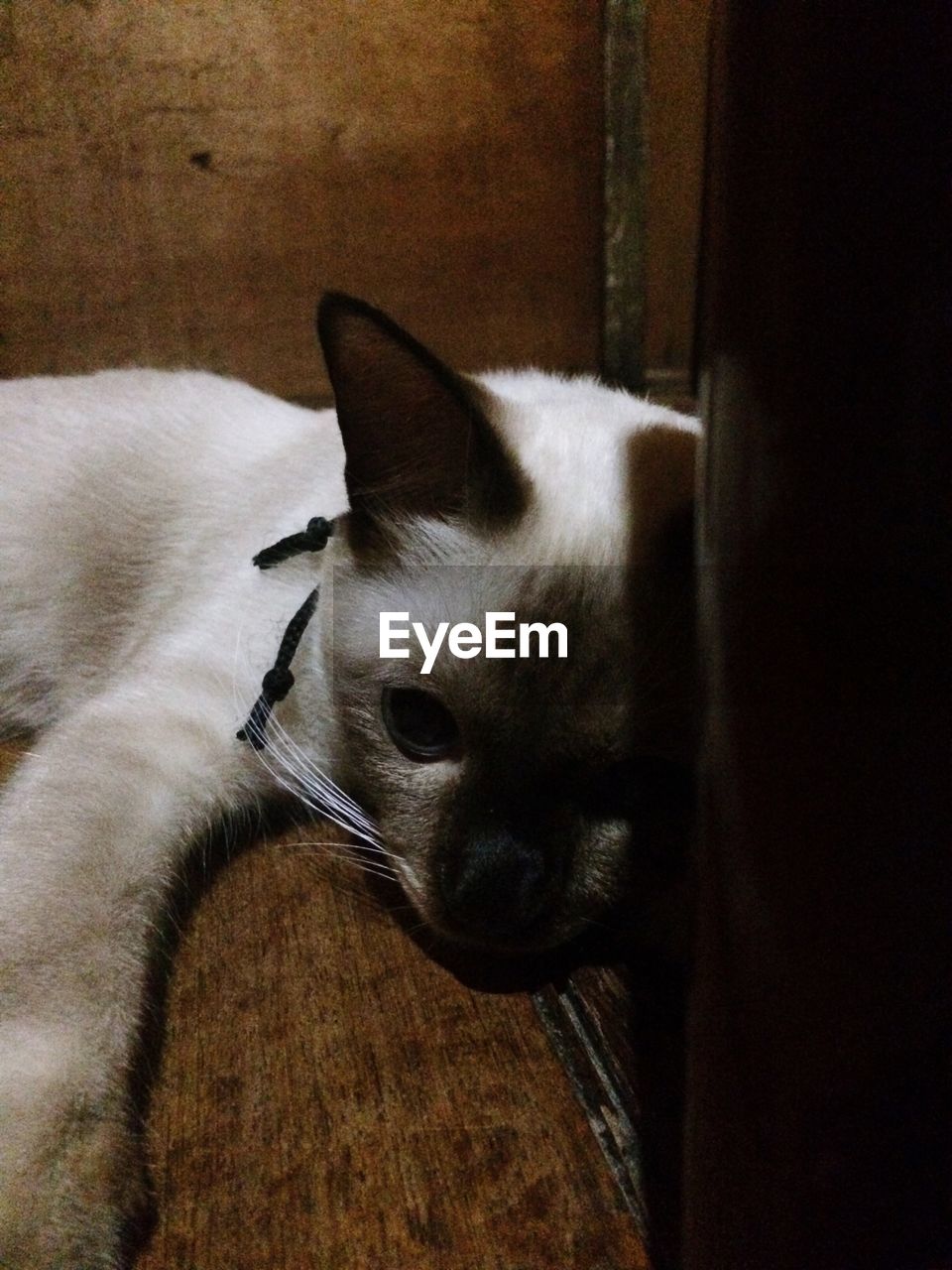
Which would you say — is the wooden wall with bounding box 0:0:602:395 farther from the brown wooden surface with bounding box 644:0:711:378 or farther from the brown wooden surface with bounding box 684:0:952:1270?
the brown wooden surface with bounding box 684:0:952:1270

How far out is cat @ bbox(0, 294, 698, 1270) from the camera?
29.1 inches

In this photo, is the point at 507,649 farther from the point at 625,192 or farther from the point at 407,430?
the point at 625,192

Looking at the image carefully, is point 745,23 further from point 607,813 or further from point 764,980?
point 607,813

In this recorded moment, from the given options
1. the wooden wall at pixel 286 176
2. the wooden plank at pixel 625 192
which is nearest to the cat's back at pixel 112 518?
the wooden wall at pixel 286 176

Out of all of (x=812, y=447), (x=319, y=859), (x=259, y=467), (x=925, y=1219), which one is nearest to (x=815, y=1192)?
(x=925, y=1219)

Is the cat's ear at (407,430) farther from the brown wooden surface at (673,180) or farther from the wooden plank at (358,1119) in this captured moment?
the brown wooden surface at (673,180)

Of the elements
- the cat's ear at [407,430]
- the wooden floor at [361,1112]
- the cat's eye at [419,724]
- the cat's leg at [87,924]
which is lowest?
the wooden floor at [361,1112]

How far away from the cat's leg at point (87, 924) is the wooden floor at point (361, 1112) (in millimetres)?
46

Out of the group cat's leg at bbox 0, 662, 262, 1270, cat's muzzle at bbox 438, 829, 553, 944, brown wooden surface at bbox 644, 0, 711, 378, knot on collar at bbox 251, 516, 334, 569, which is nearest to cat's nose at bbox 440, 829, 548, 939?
cat's muzzle at bbox 438, 829, 553, 944

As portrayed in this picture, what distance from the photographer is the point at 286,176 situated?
6.00 ft

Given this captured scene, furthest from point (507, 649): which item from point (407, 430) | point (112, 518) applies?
point (112, 518)
